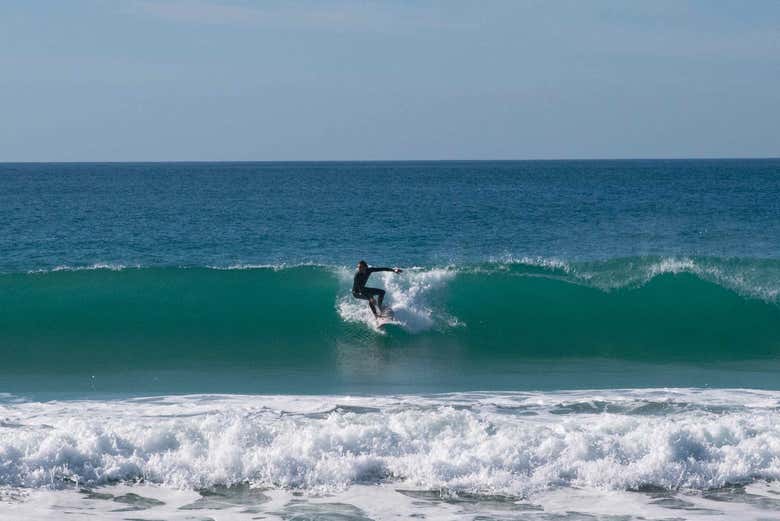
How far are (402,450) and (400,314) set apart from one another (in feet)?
22.2

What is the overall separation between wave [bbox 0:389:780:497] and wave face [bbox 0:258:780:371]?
423 centimetres

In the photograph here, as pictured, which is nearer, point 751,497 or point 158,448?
point 751,497

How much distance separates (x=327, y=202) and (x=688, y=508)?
4235 centimetres

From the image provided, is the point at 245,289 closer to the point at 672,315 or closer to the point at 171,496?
the point at 672,315

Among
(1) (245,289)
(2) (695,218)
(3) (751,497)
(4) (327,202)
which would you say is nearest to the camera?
(3) (751,497)

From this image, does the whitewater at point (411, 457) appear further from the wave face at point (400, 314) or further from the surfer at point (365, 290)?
the surfer at point (365, 290)

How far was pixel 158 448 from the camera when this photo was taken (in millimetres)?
9414

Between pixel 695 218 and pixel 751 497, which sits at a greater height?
pixel 695 218

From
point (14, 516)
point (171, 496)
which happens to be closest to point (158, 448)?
point (171, 496)

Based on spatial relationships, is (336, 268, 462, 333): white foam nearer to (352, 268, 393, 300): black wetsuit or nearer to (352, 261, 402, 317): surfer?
(352, 261, 402, 317): surfer

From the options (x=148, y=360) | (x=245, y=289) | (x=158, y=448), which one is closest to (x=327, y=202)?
(x=245, y=289)

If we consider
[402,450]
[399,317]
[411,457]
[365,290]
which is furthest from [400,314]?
[411,457]

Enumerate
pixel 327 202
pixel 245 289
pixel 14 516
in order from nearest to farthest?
pixel 14 516
pixel 245 289
pixel 327 202

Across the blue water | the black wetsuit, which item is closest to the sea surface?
the blue water
